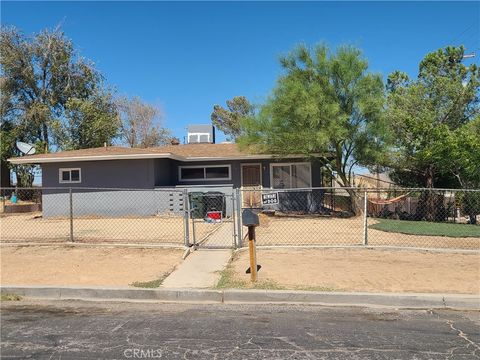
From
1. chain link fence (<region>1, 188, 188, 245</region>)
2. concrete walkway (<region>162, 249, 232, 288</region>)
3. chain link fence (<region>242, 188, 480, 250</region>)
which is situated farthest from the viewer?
chain link fence (<region>1, 188, 188, 245</region>)

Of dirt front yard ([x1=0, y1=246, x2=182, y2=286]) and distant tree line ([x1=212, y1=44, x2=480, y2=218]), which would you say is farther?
distant tree line ([x1=212, y1=44, x2=480, y2=218])

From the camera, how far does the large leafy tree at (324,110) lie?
17125 mm

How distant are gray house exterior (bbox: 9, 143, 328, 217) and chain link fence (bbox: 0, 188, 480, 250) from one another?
0.19 feet

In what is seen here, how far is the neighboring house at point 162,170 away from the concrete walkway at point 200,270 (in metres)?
7.79

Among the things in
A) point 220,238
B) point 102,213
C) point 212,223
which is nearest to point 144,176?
point 102,213

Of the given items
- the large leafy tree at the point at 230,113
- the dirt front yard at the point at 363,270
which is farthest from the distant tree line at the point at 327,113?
the large leafy tree at the point at 230,113

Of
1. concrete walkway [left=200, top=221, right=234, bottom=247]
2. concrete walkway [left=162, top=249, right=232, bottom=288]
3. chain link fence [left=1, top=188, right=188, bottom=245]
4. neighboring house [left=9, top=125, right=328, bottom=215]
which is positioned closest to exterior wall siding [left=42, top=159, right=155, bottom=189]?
neighboring house [left=9, top=125, right=328, bottom=215]

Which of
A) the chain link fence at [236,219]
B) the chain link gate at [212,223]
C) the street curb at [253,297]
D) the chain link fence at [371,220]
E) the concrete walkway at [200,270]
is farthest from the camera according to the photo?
the chain link fence at [371,220]

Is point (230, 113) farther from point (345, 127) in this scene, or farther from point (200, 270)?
point (200, 270)

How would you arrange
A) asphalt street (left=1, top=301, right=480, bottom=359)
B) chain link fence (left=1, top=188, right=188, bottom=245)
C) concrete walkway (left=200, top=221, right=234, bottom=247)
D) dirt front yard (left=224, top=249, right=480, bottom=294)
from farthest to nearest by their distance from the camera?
chain link fence (left=1, top=188, right=188, bottom=245), concrete walkway (left=200, top=221, right=234, bottom=247), dirt front yard (left=224, top=249, right=480, bottom=294), asphalt street (left=1, top=301, right=480, bottom=359)

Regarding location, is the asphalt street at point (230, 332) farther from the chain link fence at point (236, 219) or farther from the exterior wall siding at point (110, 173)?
the exterior wall siding at point (110, 173)

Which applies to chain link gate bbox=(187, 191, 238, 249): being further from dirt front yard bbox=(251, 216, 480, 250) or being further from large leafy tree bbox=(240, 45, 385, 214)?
large leafy tree bbox=(240, 45, 385, 214)

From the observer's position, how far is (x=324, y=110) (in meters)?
17.1

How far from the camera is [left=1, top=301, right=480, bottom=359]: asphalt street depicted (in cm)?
453
